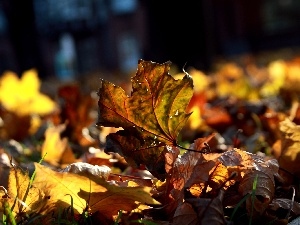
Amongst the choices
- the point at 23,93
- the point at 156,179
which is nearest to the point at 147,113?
the point at 156,179

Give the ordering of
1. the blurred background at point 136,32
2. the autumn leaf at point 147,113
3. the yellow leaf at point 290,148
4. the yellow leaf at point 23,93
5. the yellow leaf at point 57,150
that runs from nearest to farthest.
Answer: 1. the autumn leaf at point 147,113
2. the yellow leaf at point 290,148
3. the yellow leaf at point 57,150
4. the yellow leaf at point 23,93
5. the blurred background at point 136,32

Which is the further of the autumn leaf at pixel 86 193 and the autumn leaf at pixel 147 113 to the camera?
the autumn leaf at pixel 147 113

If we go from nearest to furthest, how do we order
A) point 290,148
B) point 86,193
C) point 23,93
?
point 86,193, point 290,148, point 23,93

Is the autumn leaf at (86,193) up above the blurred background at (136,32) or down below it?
above

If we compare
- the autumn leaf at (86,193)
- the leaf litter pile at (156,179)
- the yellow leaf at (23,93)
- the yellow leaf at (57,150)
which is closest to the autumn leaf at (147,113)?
the leaf litter pile at (156,179)

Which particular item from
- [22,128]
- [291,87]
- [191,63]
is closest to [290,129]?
[22,128]

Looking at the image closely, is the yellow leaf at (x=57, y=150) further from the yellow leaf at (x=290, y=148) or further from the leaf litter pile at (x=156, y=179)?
the yellow leaf at (x=290, y=148)

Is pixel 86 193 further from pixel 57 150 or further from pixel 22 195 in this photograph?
pixel 57 150
